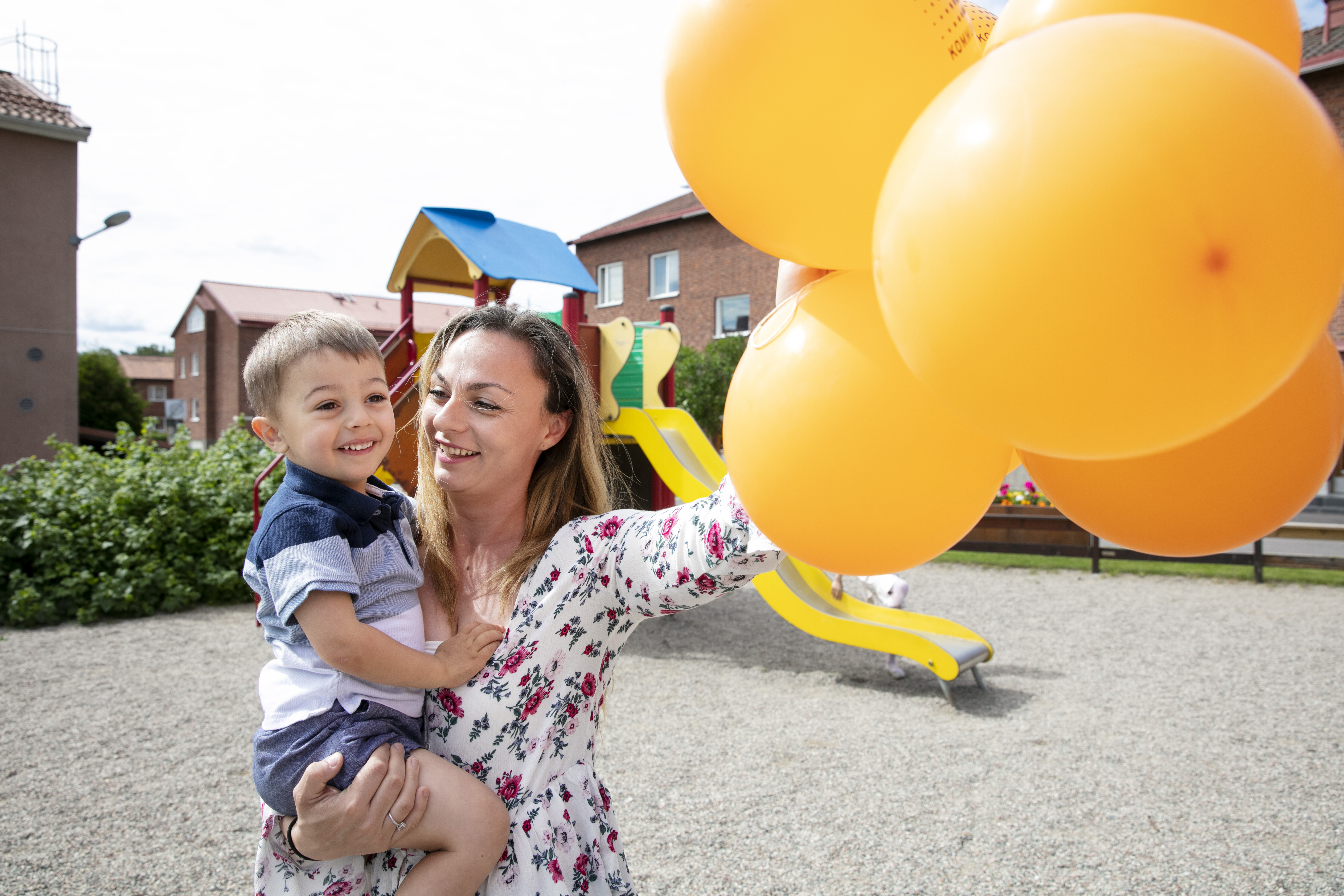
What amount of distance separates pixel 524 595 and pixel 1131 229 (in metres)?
1.17

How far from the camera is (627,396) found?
762cm

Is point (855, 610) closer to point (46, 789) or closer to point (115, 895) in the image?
point (115, 895)

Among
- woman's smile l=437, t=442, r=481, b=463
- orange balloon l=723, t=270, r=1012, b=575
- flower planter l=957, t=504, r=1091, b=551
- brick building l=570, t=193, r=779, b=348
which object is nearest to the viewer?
orange balloon l=723, t=270, r=1012, b=575

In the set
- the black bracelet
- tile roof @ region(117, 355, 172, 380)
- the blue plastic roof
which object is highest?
tile roof @ region(117, 355, 172, 380)

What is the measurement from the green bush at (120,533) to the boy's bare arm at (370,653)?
24.6 ft

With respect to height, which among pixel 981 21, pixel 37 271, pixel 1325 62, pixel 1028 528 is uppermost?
pixel 1325 62

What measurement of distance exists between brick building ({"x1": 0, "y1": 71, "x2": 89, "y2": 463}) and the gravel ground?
43.2ft

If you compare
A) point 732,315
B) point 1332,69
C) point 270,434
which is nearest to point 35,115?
point 732,315

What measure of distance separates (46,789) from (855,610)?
512 centimetres

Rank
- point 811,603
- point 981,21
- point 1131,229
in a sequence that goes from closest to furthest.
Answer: point 1131,229 < point 981,21 < point 811,603

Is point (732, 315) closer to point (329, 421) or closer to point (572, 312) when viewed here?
point (572, 312)

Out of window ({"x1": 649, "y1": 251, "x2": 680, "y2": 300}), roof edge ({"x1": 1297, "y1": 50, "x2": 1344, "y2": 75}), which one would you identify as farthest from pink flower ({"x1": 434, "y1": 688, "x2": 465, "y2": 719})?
window ({"x1": 649, "y1": 251, "x2": 680, "y2": 300})

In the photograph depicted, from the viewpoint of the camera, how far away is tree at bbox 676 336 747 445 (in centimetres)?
2075

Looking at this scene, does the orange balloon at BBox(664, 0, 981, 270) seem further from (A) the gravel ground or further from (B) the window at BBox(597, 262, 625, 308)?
(B) the window at BBox(597, 262, 625, 308)
